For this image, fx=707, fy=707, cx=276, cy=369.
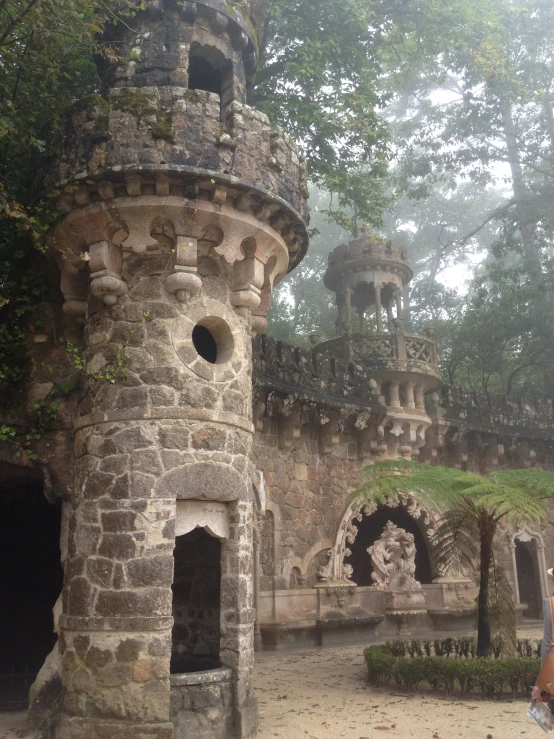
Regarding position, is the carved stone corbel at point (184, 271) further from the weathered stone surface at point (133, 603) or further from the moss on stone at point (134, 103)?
the weathered stone surface at point (133, 603)

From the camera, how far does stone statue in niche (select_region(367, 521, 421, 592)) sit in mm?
14031

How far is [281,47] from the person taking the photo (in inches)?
477

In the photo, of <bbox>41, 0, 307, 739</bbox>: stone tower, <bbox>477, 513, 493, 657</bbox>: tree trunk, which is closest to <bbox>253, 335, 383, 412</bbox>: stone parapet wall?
<bbox>477, 513, 493, 657</bbox>: tree trunk

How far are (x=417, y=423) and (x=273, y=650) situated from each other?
5574 millimetres

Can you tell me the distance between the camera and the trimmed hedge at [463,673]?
8.02m

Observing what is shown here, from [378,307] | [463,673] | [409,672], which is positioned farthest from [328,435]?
[463,673]

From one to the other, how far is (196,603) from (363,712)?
2.37 m

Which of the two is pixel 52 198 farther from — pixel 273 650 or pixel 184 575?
pixel 273 650

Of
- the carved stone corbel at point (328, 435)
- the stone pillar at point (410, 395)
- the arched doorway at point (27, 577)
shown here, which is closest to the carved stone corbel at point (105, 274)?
the arched doorway at point (27, 577)

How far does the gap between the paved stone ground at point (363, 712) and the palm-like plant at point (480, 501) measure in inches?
49.6

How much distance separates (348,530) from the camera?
13.6 meters

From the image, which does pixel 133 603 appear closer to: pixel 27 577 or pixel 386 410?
pixel 27 577

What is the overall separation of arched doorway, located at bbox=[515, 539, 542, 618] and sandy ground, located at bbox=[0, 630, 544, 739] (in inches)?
349

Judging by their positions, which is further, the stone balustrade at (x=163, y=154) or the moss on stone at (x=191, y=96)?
the moss on stone at (x=191, y=96)
